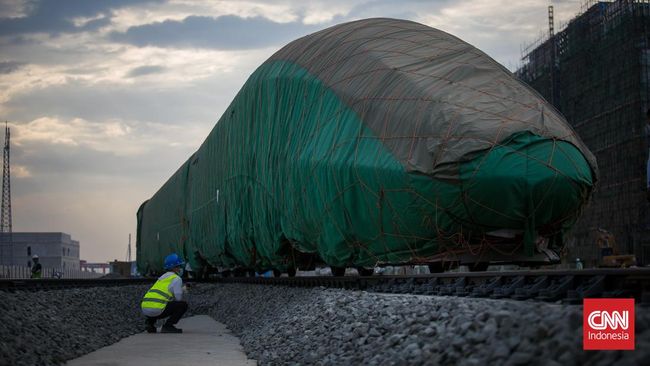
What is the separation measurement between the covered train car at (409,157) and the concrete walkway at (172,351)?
2.13 metres

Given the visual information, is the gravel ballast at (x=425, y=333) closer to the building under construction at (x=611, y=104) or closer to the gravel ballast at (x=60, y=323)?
the gravel ballast at (x=60, y=323)

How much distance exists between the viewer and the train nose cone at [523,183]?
877 cm

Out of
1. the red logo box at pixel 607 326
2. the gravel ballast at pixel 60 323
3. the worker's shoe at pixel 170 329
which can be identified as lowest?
the worker's shoe at pixel 170 329

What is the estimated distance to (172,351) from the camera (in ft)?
28.9

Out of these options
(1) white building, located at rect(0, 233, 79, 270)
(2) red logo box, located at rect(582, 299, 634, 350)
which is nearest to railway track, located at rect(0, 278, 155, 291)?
(2) red logo box, located at rect(582, 299, 634, 350)

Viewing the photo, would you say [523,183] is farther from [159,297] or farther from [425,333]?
[159,297]

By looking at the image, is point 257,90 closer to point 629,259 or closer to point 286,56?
point 286,56

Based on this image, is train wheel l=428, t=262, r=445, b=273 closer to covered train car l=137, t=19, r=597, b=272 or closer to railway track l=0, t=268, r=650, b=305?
covered train car l=137, t=19, r=597, b=272

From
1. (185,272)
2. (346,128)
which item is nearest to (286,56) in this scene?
(346,128)

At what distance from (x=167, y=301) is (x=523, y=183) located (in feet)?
19.0

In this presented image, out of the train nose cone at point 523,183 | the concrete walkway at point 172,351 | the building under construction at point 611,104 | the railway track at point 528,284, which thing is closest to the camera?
the railway track at point 528,284

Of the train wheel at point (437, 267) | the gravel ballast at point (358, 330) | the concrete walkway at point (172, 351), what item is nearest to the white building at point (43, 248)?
the gravel ballast at point (358, 330)

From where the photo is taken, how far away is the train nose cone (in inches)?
345

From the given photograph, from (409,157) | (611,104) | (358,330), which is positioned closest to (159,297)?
(409,157)
